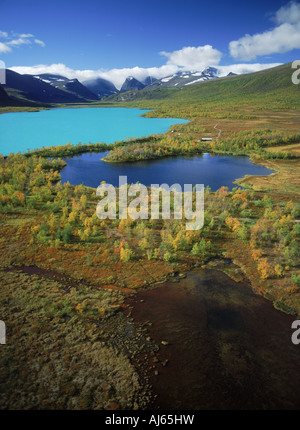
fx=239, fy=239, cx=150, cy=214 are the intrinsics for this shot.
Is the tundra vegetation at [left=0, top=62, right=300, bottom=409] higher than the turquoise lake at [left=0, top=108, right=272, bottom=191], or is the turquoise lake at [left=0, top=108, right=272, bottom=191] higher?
the turquoise lake at [left=0, top=108, right=272, bottom=191]

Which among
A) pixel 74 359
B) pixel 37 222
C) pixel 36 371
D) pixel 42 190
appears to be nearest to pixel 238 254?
pixel 74 359

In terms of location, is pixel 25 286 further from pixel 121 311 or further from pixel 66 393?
pixel 66 393
